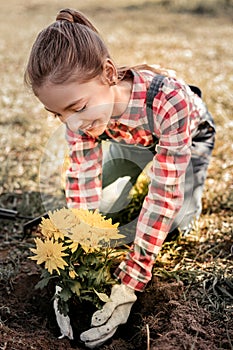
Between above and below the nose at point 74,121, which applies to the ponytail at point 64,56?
above

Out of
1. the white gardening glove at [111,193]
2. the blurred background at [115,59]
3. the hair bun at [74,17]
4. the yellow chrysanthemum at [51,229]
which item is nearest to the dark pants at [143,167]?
the white gardening glove at [111,193]

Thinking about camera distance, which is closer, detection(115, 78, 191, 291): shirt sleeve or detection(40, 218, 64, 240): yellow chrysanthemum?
detection(40, 218, 64, 240): yellow chrysanthemum

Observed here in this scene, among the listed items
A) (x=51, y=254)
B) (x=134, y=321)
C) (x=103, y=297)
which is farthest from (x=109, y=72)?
(x=134, y=321)

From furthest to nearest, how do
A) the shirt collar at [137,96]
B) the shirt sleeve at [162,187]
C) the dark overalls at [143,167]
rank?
the dark overalls at [143,167]
the shirt collar at [137,96]
the shirt sleeve at [162,187]

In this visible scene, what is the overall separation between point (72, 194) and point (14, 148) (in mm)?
1452

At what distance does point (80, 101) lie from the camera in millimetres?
1854

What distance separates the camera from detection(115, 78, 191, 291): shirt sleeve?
204cm

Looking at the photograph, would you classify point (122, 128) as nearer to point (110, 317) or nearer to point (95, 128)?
point (95, 128)

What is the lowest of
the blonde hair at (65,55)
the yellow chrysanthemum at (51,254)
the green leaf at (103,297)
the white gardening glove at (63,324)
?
the white gardening glove at (63,324)

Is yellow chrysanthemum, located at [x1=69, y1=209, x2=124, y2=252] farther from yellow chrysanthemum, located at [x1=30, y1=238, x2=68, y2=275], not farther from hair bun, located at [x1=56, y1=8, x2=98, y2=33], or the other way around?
hair bun, located at [x1=56, y1=8, x2=98, y2=33]

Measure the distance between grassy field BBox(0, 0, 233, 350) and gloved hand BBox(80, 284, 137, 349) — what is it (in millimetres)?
52

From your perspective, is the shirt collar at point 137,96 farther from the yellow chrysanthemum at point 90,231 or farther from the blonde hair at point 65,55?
Answer: the yellow chrysanthemum at point 90,231

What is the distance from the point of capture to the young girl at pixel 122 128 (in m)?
1.84

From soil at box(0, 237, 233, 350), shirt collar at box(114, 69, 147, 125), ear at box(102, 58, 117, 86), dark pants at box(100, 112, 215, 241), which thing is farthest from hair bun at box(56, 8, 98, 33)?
soil at box(0, 237, 233, 350)
